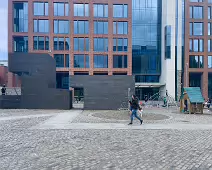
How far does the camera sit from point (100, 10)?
139 feet

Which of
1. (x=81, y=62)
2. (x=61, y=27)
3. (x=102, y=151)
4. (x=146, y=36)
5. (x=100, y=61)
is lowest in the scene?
(x=102, y=151)

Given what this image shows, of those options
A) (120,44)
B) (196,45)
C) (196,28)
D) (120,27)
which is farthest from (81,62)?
(196,28)

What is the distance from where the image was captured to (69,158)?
18.4 ft

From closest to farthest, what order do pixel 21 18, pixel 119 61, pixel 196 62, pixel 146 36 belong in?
pixel 21 18 < pixel 119 61 < pixel 196 62 < pixel 146 36

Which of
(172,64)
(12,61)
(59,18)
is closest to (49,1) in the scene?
(59,18)

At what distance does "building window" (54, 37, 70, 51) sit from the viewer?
136 feet

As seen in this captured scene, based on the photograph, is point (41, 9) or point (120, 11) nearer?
point (41, 9)

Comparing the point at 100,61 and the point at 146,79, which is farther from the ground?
the point at 100,61

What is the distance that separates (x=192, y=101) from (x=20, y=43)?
39.0 m

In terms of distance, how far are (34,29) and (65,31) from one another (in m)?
6.70

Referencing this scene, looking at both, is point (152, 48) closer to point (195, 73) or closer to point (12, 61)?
point (195, 73)

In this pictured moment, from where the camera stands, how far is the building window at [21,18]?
135 feet

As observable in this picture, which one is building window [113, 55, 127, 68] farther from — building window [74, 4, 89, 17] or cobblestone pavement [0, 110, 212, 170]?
cobblestone pavement [0, 110, 212, 170]

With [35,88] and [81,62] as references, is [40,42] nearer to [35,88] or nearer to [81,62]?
[81,62]
